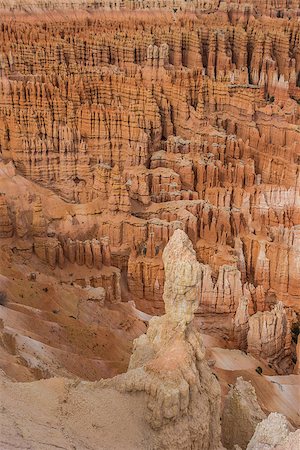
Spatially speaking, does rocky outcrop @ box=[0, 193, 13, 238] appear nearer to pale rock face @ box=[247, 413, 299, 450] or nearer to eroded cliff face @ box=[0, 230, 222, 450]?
eroded cliff face @ box=[0, 230, 222, 450]

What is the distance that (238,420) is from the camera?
388 inches

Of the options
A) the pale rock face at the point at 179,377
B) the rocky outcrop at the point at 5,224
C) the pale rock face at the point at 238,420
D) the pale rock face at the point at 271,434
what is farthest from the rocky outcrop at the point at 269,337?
the pale rock face at the point at 271,434

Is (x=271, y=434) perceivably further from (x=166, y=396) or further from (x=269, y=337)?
(x=269, y=337)

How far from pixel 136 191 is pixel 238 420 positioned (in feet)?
48.9

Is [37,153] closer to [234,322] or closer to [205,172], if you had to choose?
[205,172]

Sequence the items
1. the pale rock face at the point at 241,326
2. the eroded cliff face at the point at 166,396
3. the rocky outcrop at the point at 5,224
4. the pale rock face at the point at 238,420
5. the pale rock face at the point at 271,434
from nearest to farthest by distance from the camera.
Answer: the eroded cliff face at the point at 166,396 < the pale rock face at the point at 271,434 < the pale rock face at the point at 238,420 < the pale rock face at the point at 241,326 < the rocky outcrop at the point at 5,224

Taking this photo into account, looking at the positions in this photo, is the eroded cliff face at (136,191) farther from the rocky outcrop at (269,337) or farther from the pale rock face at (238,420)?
the pale rock face at (238,420)

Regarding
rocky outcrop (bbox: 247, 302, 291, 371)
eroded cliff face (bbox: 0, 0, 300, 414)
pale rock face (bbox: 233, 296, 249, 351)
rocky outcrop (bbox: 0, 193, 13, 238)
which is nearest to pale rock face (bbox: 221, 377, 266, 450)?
eroded cliff face (bbox: 0, 0, 300, 414)

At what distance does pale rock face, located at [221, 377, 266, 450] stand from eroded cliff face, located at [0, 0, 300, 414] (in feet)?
8.78

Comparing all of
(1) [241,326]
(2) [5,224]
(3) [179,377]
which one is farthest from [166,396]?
(2) [5,224]

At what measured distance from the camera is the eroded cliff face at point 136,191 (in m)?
16.2

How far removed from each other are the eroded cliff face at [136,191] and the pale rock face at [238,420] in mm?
2677

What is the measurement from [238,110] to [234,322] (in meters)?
17.0

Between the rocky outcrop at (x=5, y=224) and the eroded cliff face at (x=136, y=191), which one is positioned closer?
the eroded cliff face at (x=136, y=191)
